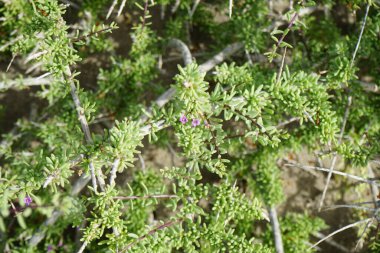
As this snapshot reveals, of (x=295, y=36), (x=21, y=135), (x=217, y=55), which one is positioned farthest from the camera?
(x=295, y=36)

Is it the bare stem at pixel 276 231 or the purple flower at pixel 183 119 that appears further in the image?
the bare stem at pixel 276 231

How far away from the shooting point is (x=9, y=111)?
5191 mm

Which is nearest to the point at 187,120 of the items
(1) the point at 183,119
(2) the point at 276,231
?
(1) the point at 183,119

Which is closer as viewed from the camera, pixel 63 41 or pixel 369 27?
pixel 63 41

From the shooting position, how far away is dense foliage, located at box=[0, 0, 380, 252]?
8.95 feet

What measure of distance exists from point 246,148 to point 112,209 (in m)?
2.52

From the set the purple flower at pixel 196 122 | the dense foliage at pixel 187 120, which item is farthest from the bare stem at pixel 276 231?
the purple flower at pixel 196 122

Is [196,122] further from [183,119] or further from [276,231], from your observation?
[276,231]

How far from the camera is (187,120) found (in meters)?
2.72

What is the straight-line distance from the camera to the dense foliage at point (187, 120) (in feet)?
8.95

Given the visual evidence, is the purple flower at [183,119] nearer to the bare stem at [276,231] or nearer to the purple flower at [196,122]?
the purple flower at [196,122]

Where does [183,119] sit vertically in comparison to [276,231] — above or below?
above

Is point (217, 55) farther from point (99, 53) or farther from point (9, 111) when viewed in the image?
point (9, 111)

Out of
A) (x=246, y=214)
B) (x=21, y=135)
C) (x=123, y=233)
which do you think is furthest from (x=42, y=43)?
(x=21, y=135)
